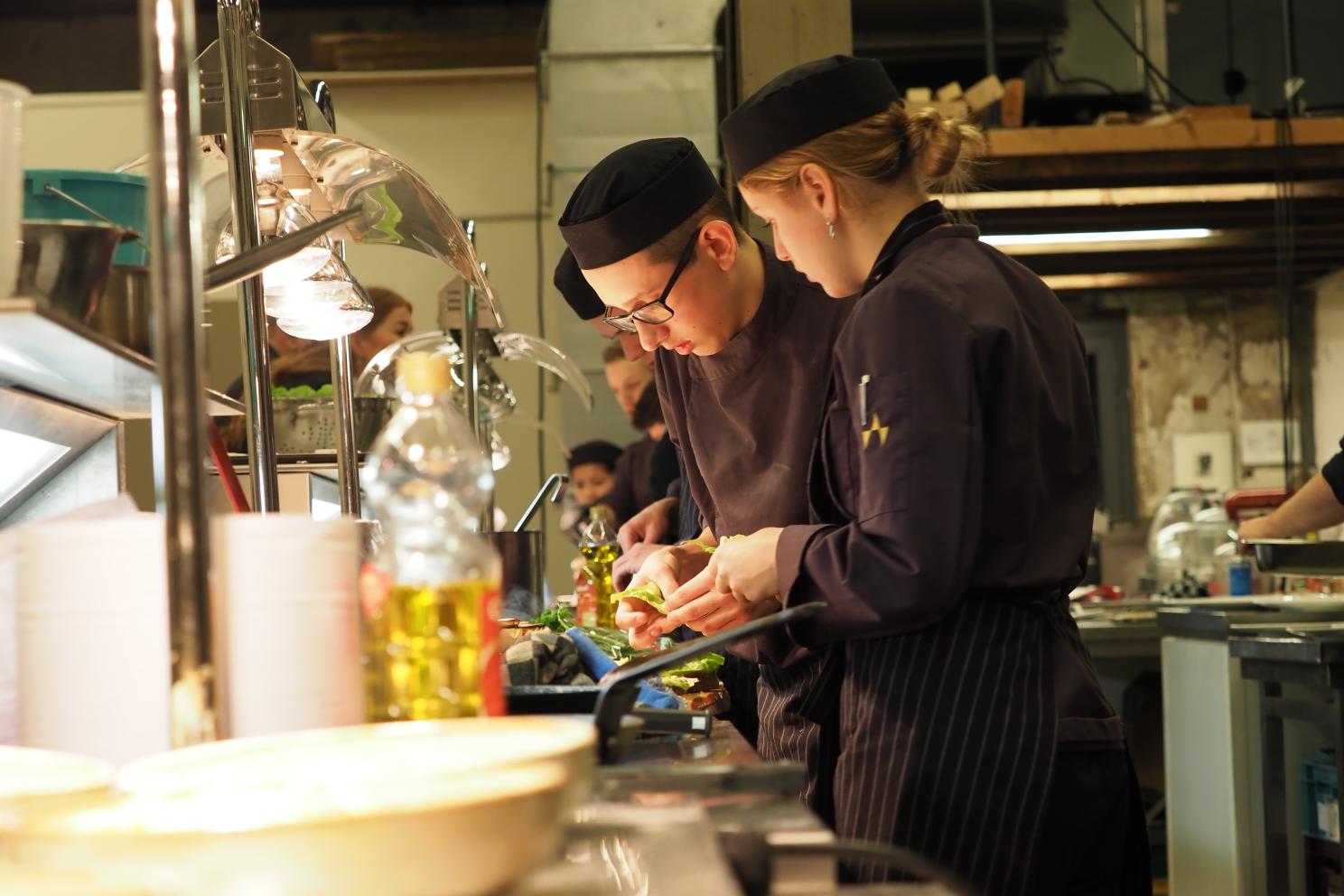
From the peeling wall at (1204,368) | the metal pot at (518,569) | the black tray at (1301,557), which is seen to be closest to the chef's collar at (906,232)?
the metal pot at (518,569)

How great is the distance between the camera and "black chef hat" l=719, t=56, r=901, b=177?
5.84 ft

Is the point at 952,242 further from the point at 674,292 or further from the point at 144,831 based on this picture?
the point at 144,831

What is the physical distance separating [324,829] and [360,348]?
474 centimetres

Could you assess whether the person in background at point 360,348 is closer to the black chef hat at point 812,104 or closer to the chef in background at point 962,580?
the black chef hat at point 812,104

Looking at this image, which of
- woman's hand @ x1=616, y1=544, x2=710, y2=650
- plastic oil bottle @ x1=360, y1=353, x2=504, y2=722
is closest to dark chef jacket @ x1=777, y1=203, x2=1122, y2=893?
woman's hand @ x1=616, y1=544, x2=710, y2=650

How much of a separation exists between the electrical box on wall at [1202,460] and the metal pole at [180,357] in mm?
9011

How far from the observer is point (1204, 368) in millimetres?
9195

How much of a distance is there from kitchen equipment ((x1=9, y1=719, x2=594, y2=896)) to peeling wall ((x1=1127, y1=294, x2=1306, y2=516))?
29.7ft

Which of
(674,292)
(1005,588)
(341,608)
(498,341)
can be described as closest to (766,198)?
(674,292)

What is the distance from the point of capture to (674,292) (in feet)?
7.26

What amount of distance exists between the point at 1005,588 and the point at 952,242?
1.46 feet

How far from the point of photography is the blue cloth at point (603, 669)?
5.42 ft

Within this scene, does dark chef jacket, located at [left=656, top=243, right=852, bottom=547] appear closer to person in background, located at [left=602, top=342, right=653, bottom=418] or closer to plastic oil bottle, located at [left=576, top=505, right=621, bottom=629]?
plastic oil bottle, located at [left=576, top=505, right=621, bottom=629]

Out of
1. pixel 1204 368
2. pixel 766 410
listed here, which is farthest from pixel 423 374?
pixel 1204 368
